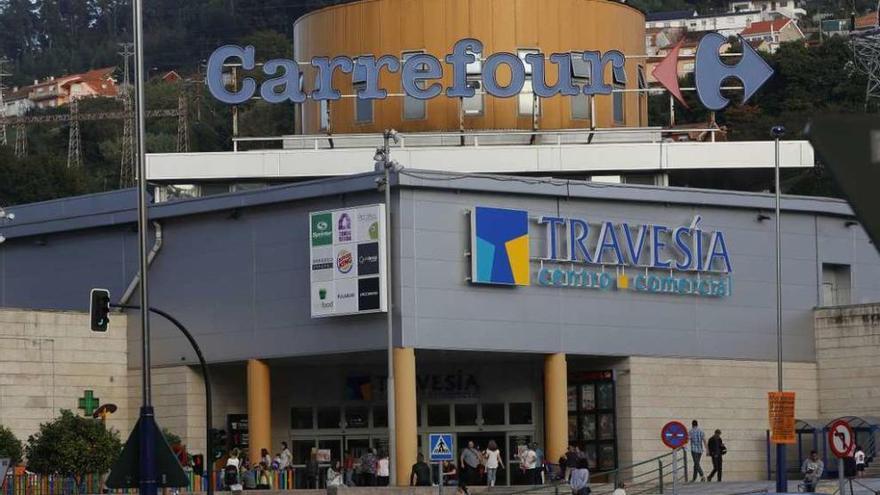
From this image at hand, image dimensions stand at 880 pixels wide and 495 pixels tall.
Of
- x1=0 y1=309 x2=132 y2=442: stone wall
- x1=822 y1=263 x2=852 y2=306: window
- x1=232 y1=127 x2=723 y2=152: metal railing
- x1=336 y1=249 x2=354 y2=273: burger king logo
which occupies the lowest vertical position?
x1=0 y1=309 x2=132 y2=442: stone wall

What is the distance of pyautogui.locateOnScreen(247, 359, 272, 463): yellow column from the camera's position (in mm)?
48969

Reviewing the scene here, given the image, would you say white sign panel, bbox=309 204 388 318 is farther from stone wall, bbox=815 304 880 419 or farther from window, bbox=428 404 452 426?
stone wall, bbox=815 304 880 419

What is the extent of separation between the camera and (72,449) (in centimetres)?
4197

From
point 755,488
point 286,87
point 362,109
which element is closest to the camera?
point 755,488

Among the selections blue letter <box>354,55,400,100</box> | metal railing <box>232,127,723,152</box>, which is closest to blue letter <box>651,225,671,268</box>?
metal railing <box>232,127,723,152</box>

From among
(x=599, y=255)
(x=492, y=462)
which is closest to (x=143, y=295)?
(x=492, y=462)

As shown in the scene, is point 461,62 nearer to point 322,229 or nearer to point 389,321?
point 322,229

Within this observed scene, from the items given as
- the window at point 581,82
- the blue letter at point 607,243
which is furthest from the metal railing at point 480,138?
the blue letter at point 607,243

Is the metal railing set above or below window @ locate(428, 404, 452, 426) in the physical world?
above

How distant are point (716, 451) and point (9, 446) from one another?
61.4 ft

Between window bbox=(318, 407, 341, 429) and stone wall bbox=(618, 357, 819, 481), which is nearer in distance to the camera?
stone wall bbox=(618, 357, 819, 481)

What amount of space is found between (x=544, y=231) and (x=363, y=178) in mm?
5285

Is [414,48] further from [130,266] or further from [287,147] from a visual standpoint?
[130,266]

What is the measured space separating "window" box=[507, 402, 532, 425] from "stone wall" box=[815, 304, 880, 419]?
8.92 metres
